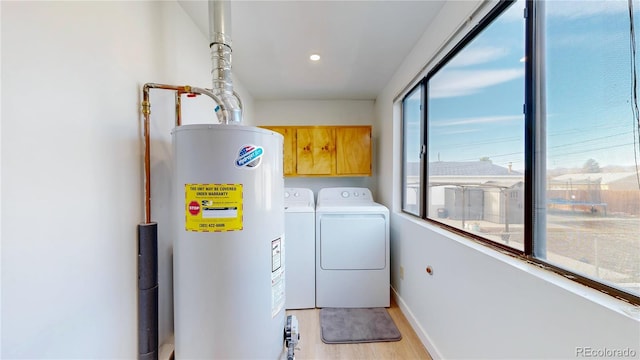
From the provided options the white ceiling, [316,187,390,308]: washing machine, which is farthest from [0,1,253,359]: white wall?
[316,187,390,308]: washing machine

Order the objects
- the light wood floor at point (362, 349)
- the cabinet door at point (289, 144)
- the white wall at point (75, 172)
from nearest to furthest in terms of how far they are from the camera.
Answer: the white wall at point (75, 172) < the light wood floor at point (362, 349) < the cabinet door at point (289, 144)

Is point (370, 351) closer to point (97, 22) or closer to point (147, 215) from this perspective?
point (147, 215)

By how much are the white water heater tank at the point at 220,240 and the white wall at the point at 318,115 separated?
2.23 m

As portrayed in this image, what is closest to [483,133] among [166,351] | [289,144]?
[166,351]

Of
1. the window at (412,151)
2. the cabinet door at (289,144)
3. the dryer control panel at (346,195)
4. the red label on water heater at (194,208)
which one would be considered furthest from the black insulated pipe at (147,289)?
the dryer control panel at (346,195)

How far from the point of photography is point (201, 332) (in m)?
1.03

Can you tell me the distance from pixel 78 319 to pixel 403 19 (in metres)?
2.27

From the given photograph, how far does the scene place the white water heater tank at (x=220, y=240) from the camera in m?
1.01

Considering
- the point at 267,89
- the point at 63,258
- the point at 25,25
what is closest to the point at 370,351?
the point at 63,258

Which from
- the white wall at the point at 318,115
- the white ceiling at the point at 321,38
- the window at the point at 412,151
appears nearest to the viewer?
the white ceiling at the point at 321,38

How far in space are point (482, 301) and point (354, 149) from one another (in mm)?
2181

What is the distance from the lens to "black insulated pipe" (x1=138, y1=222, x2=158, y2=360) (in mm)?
1103

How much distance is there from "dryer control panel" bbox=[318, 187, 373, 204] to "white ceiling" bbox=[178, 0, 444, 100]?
127 centimetres

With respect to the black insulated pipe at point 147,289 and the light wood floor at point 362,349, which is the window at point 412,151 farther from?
the black insulated pipe at point 147,289
